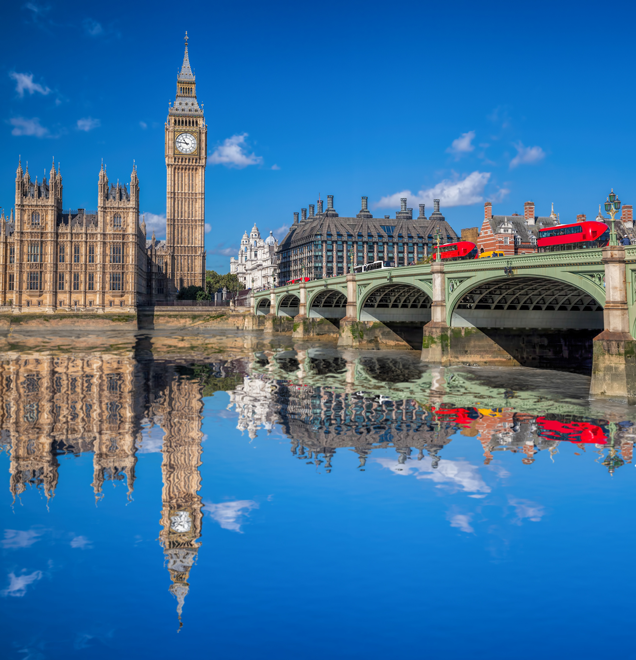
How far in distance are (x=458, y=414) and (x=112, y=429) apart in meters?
13.4

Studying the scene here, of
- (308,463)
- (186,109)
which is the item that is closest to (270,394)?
(308,463)

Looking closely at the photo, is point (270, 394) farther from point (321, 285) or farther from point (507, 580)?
point (321, 285)

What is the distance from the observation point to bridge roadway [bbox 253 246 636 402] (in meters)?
27.6

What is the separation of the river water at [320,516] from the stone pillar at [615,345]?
181 centimetres

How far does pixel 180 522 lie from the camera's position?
1223 cm

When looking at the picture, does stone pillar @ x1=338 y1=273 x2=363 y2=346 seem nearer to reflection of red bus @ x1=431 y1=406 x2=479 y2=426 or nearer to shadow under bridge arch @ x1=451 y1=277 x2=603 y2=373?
shadow under bridge arch @ x1=451 y1=277 x2=603 y2=373

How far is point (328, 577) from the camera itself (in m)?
10.0

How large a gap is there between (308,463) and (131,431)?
23.5 ft

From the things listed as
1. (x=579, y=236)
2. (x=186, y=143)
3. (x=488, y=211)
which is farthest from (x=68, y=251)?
(x=579, y=236)

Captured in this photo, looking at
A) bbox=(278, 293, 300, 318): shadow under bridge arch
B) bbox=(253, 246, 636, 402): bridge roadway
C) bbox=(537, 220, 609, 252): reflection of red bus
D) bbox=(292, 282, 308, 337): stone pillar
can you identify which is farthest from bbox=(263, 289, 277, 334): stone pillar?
bbox=(537, 220, 609, 252): reflection of red bus

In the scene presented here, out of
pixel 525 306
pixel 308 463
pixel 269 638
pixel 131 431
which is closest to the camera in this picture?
pixel 269 638

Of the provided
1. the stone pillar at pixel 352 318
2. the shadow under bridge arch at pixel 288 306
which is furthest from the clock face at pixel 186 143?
the stone pillar at pixel 352 318

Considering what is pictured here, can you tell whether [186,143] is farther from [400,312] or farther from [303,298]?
[400,312]

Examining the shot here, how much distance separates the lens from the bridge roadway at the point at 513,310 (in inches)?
1085
